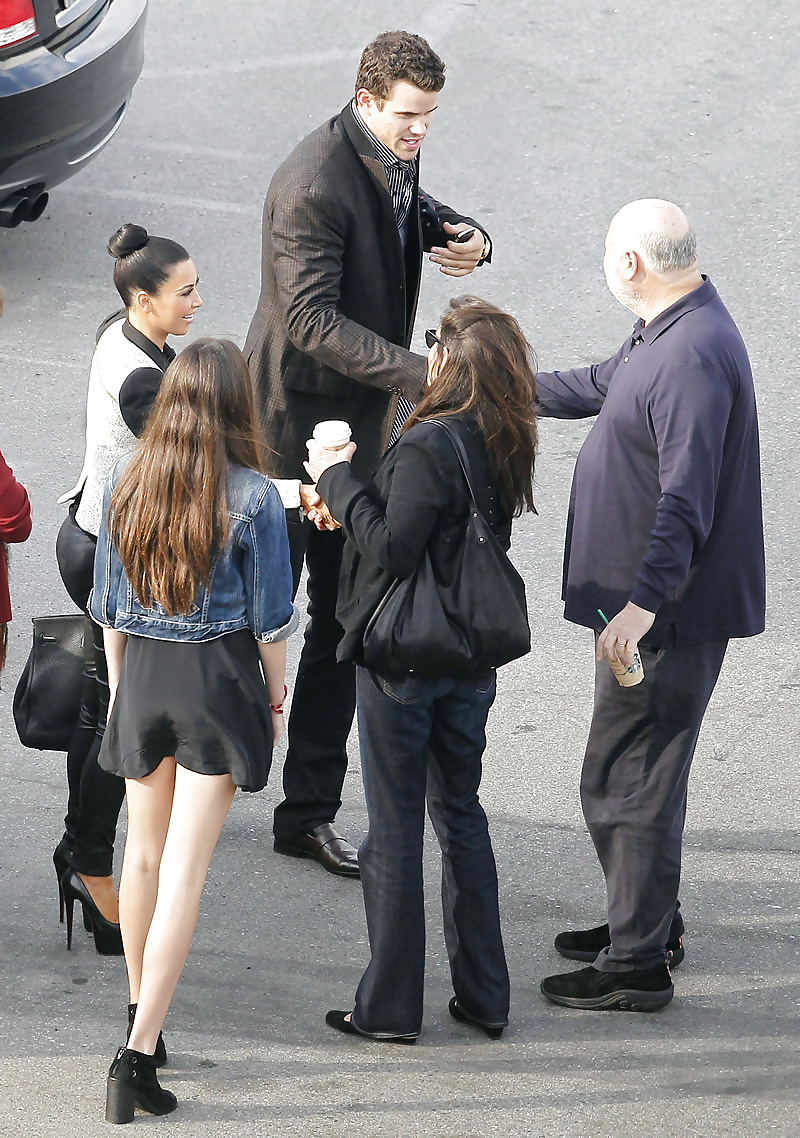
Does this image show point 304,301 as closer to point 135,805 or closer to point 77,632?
point 77,632

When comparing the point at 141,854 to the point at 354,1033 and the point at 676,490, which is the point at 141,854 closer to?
the point at 354,1033

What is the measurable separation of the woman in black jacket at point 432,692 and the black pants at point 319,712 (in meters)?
0.74

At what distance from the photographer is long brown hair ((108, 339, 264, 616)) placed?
321 cm

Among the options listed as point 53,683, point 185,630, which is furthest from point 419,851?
point 53,683

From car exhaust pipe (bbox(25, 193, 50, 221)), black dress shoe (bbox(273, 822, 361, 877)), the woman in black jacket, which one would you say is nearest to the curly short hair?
the woman in black jacket

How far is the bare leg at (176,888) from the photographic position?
3340 mm

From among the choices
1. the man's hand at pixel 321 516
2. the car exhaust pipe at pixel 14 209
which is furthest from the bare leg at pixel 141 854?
the car exhaust pipe at pixel 14 209

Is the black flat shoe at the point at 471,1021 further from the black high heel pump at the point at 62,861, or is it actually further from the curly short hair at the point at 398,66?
the curly short hair at the point at 398,66

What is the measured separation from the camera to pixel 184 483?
3213mm

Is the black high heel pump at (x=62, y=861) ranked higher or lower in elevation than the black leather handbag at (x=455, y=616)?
lower

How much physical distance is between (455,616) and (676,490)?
1.91 feet

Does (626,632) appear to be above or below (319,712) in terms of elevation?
above

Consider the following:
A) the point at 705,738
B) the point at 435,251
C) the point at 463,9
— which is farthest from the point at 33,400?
the point at 463,9

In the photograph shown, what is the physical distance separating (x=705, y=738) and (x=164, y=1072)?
2.23 meters
